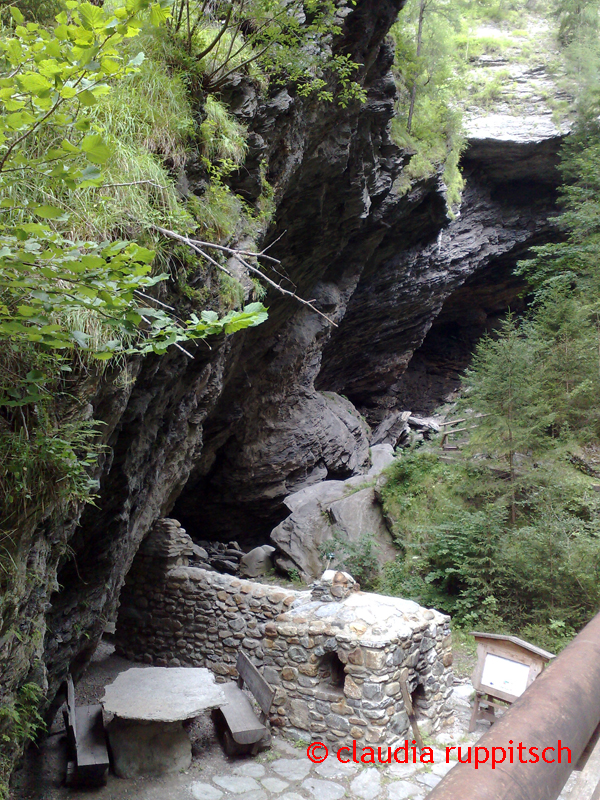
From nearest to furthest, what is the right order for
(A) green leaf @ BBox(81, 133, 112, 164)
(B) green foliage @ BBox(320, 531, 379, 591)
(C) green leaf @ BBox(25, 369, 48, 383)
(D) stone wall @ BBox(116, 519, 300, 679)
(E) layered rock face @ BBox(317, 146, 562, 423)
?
(A) green leaf @ BBox(81, 133, 112, 164), (C) green leaf @ BBox(25, 369, 48, 383), (D) stone wall @ BBox(116, 519, 300, 679), (B) green foliage @ BBox(320, 531, 379, 591), (E) layered rock face @ BBox(317, 146, 562, 423)

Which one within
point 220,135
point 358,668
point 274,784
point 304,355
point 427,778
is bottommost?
point 274,784

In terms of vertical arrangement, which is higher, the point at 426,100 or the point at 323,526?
the point at 426,100

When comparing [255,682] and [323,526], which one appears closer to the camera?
A: [255,682]

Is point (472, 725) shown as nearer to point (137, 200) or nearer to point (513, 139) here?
point (137, 200)

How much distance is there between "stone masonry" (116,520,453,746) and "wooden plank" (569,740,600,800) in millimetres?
4080

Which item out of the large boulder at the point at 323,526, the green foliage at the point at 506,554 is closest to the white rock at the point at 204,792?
the green foliage at the point at 506,554

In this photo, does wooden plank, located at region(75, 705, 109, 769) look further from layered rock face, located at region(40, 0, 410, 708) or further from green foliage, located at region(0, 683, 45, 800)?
green foliage, located at region(0, 683, 45, 800)

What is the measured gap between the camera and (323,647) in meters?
5.13

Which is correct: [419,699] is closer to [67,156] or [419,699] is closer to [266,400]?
[67,156]

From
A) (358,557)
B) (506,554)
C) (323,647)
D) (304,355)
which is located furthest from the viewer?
(304,355)

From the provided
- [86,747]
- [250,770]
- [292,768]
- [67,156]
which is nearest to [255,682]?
[250,770]

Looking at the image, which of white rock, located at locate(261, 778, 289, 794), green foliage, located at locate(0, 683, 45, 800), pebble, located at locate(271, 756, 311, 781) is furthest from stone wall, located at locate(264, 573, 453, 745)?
green foliage, located at locate(0, 683, 45, 800)

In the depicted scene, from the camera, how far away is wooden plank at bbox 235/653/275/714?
516 cm

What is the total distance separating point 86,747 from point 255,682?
5.59ft
